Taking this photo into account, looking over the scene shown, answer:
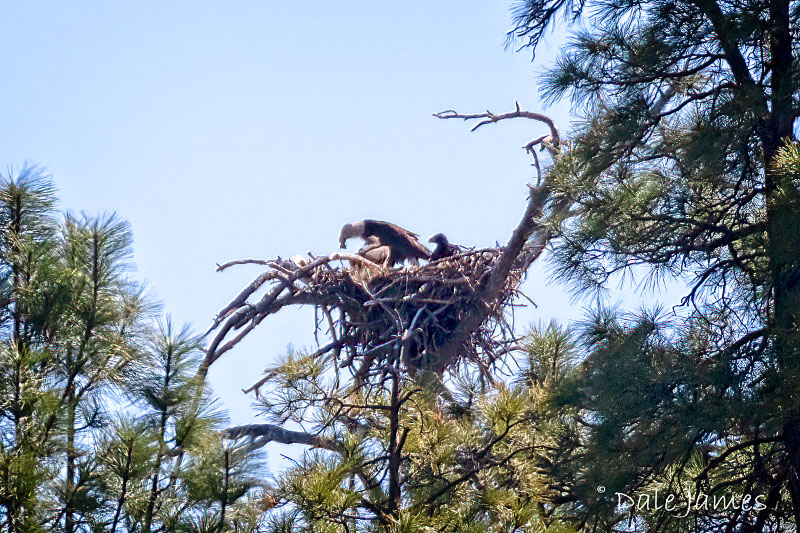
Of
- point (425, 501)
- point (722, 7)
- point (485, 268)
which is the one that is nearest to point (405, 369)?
point (485, 268)

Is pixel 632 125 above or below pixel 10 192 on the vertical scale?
below

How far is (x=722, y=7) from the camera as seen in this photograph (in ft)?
16.5

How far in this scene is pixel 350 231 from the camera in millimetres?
9781

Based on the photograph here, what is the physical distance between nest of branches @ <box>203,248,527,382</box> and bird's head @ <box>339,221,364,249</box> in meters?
1.70

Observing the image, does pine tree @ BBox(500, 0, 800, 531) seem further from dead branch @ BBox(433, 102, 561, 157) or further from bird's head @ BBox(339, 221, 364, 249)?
bird's head @ BBox(339, 221, 364, 249)

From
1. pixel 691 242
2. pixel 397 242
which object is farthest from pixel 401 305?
pixel 691 242

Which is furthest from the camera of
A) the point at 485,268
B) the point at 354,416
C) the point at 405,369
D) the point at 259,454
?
the point at 485,268

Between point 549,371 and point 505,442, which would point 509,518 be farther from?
point 549,371

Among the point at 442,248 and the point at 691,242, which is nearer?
the point at 691,242

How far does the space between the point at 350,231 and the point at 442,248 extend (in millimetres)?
1523

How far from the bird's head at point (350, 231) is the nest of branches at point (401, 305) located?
5.59 feet

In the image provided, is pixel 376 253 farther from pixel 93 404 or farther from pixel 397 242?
pixel 93 404

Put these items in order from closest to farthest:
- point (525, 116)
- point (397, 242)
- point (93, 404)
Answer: point (93, 404)
point (525, 116)
point (397, 242)

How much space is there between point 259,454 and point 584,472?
5.15ft
